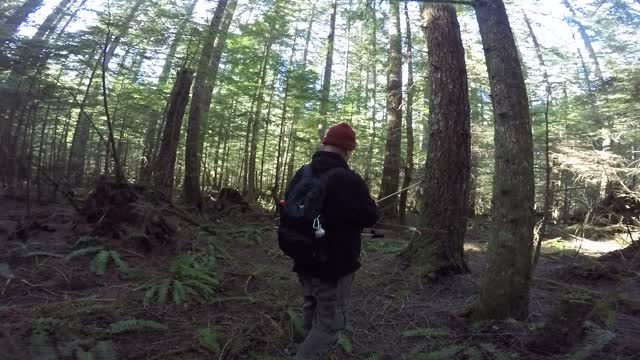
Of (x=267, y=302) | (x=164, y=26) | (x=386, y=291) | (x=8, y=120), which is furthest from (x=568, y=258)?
(x=8, y=120)

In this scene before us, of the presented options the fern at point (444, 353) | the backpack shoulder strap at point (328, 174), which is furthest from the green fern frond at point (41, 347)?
the fern at point (444, 353)

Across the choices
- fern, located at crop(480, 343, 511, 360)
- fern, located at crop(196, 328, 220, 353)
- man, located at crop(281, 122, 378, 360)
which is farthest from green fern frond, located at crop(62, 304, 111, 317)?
fern, located at crop(480, 343, 511, 360)

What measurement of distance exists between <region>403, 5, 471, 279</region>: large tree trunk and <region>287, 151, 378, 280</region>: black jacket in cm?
285

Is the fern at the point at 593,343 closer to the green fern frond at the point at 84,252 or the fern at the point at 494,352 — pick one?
the fern at the point at 494,352

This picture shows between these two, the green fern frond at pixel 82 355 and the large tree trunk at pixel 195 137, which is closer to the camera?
the green fern frond at pixel 82 355

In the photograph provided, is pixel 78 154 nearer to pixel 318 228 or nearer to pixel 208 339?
pixel 208 339

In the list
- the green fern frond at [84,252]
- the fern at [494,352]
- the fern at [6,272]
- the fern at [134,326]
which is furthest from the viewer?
the green fern frond at [84,252]

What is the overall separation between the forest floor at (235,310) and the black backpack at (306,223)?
1110mm

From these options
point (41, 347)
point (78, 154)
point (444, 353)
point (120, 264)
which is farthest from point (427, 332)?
point (78, 154)

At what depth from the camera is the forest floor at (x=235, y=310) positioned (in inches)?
141

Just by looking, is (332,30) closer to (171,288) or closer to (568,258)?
(568,258)

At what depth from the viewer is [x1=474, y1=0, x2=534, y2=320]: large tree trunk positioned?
3990mm

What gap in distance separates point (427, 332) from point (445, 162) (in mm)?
2789

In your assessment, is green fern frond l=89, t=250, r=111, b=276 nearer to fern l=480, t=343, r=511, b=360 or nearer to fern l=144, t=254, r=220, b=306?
fern l=144, t=254, r=220, b=306
